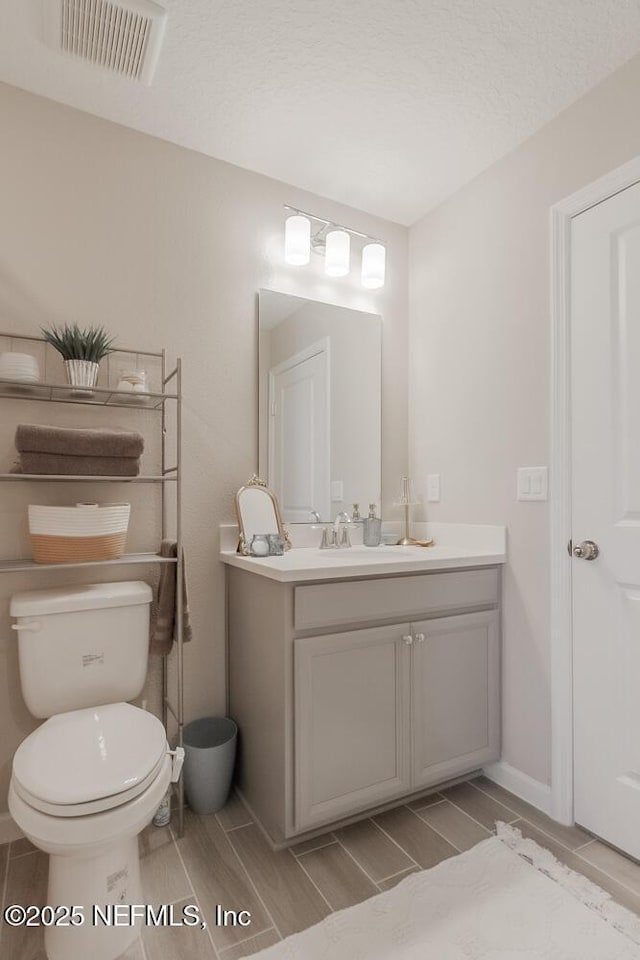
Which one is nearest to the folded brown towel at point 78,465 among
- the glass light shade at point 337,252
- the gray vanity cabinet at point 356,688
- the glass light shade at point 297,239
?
the gray vanity cabinet at point 356,688

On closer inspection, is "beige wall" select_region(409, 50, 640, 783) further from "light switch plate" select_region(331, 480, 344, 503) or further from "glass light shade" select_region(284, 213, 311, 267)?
"glass light shade" select_region(284, 213, 311, 267)

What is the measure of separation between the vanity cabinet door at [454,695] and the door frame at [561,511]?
238 mm

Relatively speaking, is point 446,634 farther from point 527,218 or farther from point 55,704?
point 527,218

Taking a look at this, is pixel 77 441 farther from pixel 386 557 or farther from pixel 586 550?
pixel 586 550

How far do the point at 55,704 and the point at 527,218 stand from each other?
89.6 inches

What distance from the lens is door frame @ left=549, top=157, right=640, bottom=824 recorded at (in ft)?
5.79

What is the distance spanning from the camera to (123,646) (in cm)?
168

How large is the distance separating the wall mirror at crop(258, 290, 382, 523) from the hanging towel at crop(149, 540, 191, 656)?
1.70 feet

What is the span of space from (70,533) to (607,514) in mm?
1657

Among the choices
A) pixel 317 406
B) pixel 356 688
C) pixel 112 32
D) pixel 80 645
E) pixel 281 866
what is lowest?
pixel 281 866

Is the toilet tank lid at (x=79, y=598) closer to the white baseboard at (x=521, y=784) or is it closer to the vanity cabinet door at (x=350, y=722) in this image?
the vanity cabinet door at (x=350, y=722)

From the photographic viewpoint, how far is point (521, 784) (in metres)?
1.91

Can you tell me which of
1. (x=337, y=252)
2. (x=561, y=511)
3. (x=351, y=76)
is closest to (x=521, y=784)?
(x=561, y=511)

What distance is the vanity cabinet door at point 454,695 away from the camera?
181 centimetres
